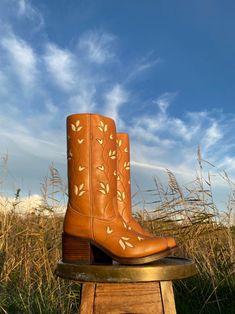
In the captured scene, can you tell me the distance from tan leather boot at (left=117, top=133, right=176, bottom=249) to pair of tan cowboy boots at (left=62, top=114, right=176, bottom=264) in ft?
0.73

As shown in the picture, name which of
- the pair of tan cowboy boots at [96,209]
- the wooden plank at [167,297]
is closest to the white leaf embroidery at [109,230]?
the pair of tan cowboy boots at [96,209]

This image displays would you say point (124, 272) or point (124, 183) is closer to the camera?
point (124, 272)

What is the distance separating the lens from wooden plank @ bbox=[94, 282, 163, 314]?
1.63 m

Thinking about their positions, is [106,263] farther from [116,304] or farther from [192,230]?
[192,230]

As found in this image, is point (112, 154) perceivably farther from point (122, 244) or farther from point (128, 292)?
point (128, 292)

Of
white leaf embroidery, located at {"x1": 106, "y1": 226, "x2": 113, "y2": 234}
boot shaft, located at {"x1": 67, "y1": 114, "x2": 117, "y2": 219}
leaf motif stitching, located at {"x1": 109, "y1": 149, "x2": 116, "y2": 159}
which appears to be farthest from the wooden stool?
leaf motif stitching, located at {"x1": 109, "y1": 149, "x2": 116, "y2": 159}

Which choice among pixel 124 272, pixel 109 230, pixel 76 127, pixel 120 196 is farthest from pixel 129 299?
pixel 76 127

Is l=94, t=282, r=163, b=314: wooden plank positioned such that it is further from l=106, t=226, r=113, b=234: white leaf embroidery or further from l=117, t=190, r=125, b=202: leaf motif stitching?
l=117, t=190, r=125, b=202: leaf motif stitching

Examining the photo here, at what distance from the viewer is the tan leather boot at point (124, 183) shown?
2.04 m

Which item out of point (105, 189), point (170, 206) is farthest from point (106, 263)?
point (170, 206)

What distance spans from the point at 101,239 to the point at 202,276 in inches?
65.3

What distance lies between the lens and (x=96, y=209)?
1755 mm

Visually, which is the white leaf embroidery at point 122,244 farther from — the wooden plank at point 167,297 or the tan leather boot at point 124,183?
the tan leather boot at point 124,183

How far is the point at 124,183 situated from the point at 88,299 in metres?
0.64
